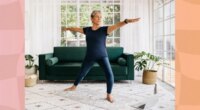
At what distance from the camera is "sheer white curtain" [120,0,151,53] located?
236 inches

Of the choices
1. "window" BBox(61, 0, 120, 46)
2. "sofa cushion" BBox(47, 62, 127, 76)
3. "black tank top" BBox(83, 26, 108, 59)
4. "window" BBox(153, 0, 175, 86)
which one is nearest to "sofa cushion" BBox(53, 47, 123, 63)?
"sofa cushion" BBox(47, 62, 127, 76)

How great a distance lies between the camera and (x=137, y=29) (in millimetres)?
5988

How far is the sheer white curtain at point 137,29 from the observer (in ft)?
19.6

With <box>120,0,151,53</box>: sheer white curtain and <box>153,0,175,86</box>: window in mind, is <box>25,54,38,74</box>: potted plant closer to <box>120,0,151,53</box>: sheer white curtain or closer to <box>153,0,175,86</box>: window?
<box>120,0,151,53</box>: sheer white curtain

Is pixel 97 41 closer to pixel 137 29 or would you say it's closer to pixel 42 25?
pixel 137 29

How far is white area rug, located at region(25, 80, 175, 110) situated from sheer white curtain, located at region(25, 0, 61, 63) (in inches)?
52.5

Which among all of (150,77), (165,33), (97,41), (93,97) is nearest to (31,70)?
(93,97)

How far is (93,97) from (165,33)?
239 cm

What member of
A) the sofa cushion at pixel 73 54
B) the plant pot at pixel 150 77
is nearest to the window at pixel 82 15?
the sofa cushion at pixel 73 54

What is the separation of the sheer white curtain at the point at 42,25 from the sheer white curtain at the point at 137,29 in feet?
5.69

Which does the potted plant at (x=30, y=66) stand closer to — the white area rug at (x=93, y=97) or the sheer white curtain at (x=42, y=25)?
the sheer white curtain at (x=42, y=25)
